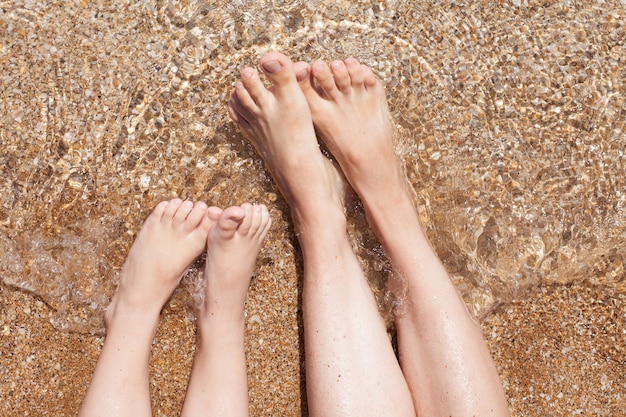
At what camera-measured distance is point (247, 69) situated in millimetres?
2082

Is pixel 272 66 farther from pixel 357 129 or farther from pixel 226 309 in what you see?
pixel 226 309

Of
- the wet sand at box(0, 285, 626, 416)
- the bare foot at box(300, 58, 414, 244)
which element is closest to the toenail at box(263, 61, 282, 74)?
the bare foot at box(300, 58, 414, 244)

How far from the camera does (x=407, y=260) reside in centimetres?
209

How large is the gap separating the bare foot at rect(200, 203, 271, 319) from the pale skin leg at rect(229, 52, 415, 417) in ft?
0.46

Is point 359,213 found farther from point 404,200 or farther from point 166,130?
point 166,130

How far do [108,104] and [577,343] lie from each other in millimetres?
1735

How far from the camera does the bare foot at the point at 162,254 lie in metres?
2.12

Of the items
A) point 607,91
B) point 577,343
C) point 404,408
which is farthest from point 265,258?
point 607,91

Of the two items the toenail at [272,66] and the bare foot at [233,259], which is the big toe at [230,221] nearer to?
the bare foot at [233,259]

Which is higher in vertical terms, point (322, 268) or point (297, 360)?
point (322, 268)

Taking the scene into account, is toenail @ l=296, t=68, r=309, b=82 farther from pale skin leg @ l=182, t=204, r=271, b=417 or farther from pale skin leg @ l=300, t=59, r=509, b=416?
pale skin leg @ l=182, t=204, r=271, b=417

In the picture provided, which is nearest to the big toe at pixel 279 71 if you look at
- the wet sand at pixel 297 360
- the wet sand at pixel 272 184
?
the wet sand at pixel 272 184

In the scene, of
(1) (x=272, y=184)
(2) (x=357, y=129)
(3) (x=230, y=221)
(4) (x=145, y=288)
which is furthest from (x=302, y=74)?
(4) (x=145, y=288)

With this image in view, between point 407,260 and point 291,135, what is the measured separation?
55 centimetres
